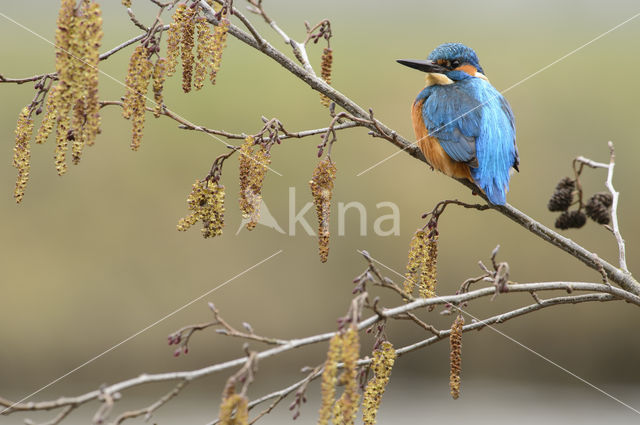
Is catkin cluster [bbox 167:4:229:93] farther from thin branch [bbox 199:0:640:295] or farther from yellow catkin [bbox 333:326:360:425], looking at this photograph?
yellow catkin [bbox 333:326:360:425]

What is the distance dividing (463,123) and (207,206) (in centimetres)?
146

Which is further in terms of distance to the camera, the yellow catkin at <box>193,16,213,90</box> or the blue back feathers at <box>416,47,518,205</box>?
the blue back feathers at <box>416,47,518,205</box>

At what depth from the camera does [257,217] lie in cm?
→ 193

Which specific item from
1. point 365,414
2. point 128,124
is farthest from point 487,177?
point 128,124

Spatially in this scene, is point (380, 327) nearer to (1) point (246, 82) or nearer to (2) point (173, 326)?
(2) point (173, 326)

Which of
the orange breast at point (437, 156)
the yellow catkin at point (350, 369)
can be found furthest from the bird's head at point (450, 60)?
the yellow catkin at point (350, 369)

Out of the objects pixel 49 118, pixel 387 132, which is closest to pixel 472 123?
pixel 387 132

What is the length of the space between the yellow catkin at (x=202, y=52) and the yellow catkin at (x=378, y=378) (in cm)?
76

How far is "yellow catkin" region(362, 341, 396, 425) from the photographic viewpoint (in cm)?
158

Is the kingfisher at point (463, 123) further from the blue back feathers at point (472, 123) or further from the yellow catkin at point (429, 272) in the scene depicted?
the yellow catkin at point (429, 272)

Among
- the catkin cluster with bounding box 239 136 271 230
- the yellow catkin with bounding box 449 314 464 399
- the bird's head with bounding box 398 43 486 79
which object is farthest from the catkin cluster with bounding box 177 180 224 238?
the bird's head with bounding box 398 43 486 79

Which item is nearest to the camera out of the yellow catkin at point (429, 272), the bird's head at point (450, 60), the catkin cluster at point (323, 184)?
the catkin cluster at point (323, 184)

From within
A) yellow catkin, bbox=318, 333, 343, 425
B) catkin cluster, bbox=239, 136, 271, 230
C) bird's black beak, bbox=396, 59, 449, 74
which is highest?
→ bird's black beak, bbox=396, 59, 449, 74

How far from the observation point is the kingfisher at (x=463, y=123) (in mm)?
2814
